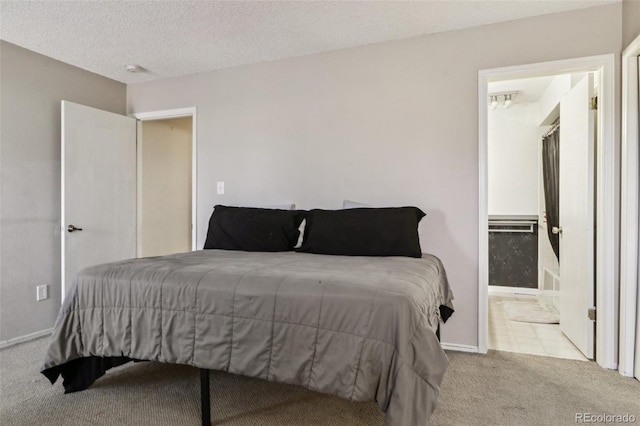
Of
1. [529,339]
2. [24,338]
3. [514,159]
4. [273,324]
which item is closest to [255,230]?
[273,324]

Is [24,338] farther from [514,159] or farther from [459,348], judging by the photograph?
[514,159]

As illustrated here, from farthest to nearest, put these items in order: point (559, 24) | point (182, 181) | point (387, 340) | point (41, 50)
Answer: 1. point (182, 181)
2. point (41, 50)
3. point (559, 24)
4. point (387, 340)

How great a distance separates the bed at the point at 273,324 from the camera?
4.25 feet

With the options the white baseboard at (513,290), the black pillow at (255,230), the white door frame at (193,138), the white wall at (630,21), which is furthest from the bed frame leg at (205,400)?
the white baseboard at (513,290)

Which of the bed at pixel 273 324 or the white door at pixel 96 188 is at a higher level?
the white door at pixel 96 188

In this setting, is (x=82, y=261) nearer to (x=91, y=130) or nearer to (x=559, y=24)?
(x=91, y=130)

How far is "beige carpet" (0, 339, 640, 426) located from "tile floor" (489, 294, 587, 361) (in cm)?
26

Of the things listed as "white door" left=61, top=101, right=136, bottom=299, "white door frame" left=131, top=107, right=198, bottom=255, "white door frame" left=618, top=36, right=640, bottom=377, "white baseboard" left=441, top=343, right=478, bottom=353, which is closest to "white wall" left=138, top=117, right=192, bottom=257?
"white door" left=61, top=101, right=136, bottom=299

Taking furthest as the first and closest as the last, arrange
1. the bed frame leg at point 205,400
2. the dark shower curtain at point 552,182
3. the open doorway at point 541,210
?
the dark shower curtain at point 552,182 → the open doorway at point 541,210 → the bed frame leg at point 205,400

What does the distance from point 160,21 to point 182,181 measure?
2.50 meters

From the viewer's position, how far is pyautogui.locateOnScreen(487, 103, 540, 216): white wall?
460 centimetres

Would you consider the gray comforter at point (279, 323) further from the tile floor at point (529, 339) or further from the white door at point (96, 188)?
the white door at point (96, 188)

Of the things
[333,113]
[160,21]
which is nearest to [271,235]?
[333,113]

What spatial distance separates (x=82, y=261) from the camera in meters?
3.28
